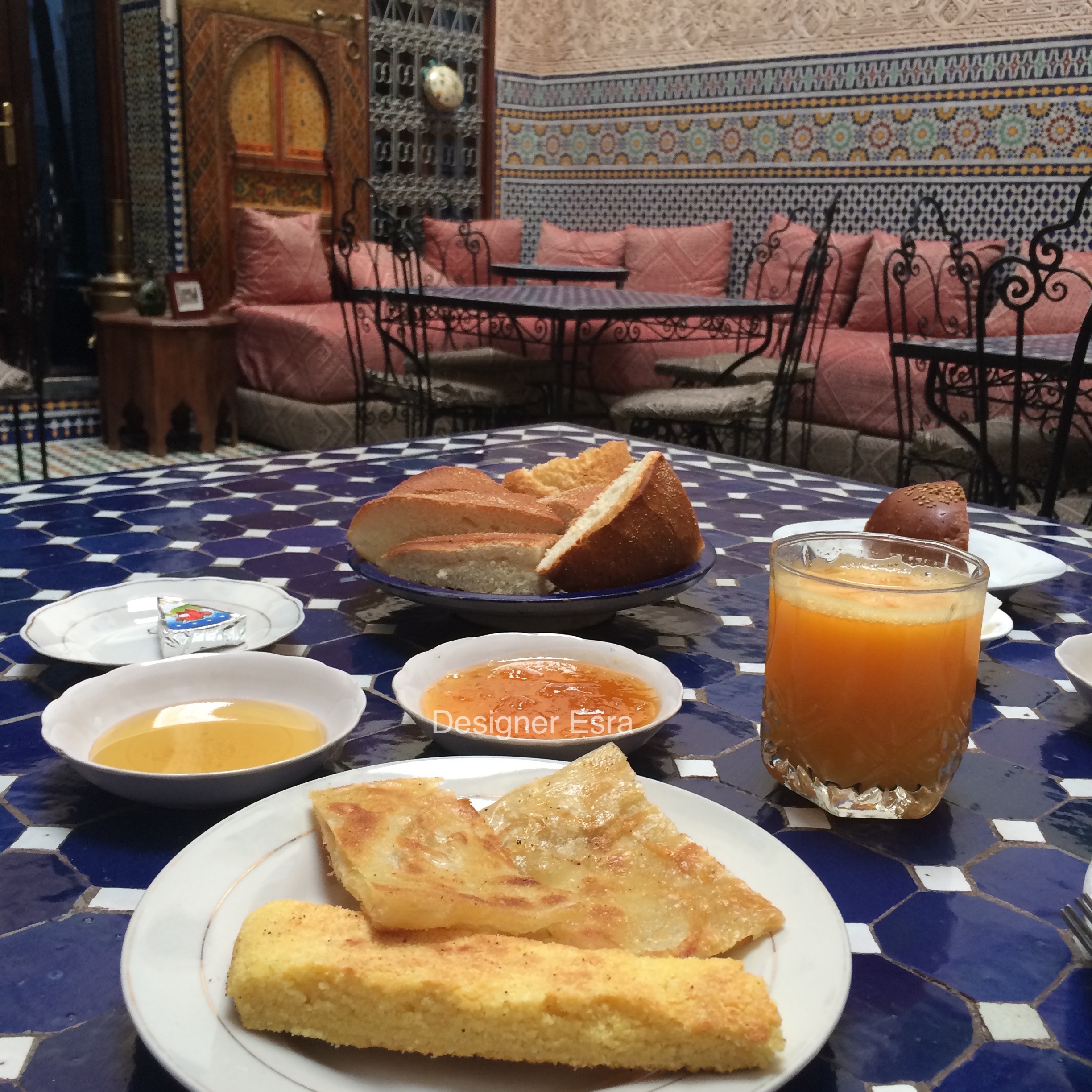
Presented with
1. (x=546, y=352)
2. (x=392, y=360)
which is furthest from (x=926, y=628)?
(x=546, y=352)

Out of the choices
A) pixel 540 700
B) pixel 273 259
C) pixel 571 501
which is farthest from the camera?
pixel 273 259

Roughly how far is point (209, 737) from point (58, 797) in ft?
0.38

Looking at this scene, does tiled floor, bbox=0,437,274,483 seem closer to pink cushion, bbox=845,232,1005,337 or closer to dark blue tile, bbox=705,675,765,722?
pink cushion, bbox=845,232,1005,337

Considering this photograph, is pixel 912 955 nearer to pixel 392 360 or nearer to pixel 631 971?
pixel 631 971

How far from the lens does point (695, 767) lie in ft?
2.97

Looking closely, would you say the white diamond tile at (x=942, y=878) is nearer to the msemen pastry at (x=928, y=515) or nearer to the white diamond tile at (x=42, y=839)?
the msemen pastry at (x=928, y=515)

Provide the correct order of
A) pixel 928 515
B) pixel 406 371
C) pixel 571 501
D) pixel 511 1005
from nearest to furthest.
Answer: pixel 511 1005 < pixel 928 515 < pixel 571 501 < pixel 406 371

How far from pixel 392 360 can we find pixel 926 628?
5.62 m

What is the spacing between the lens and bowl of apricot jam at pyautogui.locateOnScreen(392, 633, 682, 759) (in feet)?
2.75

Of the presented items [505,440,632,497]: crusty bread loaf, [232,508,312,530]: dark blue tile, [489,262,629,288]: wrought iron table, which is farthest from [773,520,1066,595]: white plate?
[489,262,629,288]: wrought iron table

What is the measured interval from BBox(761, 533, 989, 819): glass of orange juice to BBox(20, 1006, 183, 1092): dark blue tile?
50 centimetres

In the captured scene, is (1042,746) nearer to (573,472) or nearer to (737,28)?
(573,472)

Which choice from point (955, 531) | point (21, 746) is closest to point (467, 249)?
point (955, 531)

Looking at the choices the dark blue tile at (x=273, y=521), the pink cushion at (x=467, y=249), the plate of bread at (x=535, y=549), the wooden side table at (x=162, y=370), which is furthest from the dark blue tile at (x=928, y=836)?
the pink cushion at (x=467, y=249)
